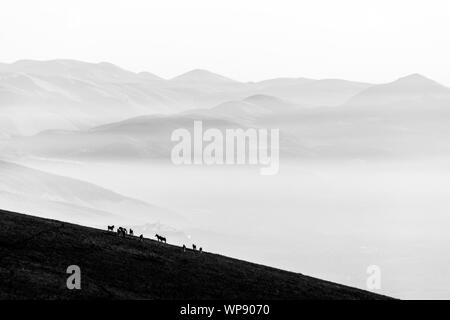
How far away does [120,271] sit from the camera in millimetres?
75312

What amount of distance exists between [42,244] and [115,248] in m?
9.18

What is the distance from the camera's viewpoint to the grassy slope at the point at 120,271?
65.9 metres

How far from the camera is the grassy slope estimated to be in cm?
6594
